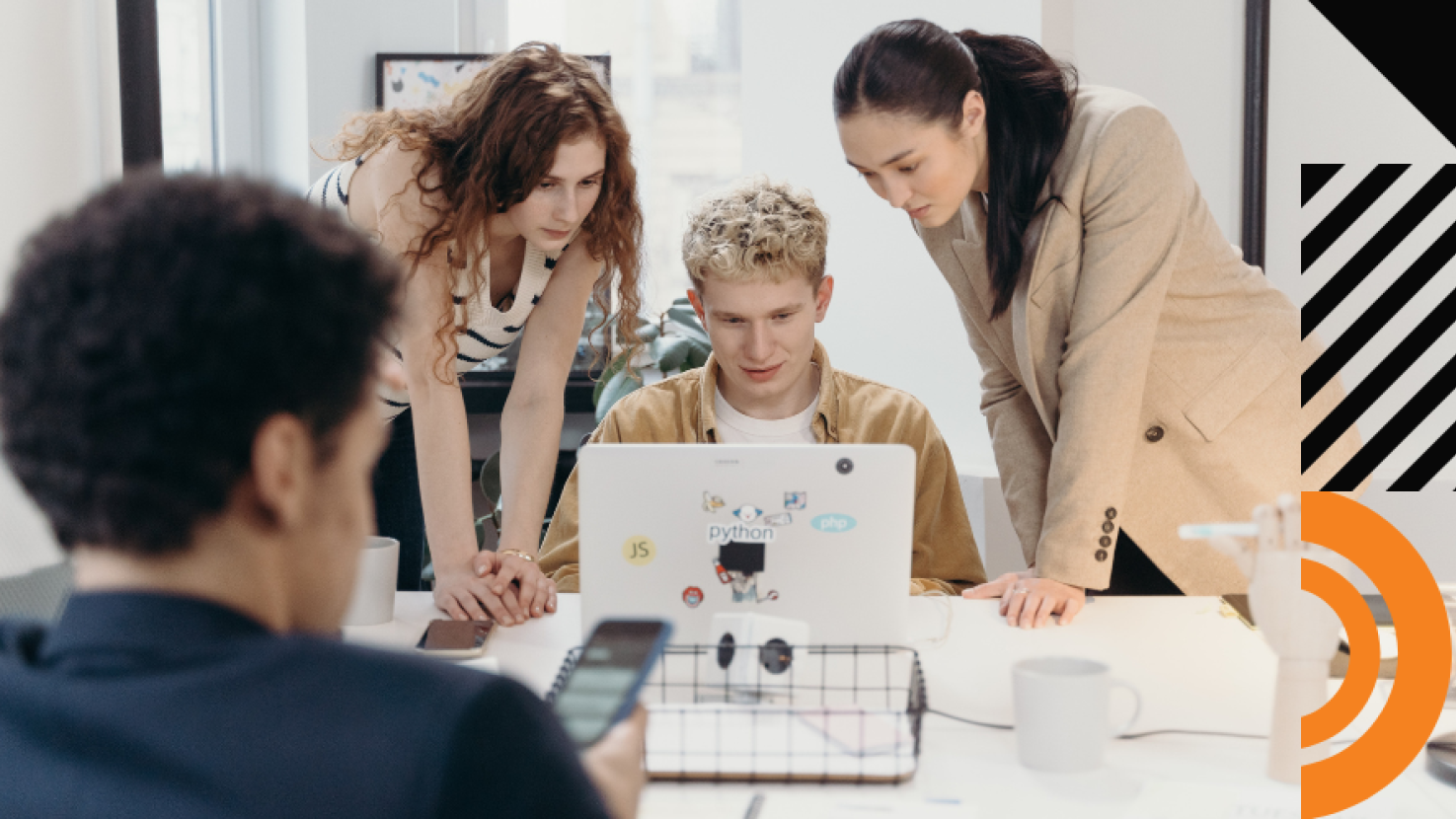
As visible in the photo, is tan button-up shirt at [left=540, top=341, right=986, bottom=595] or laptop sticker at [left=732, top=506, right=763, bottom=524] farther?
tan button-up shirt at [left=540, top=341, right=986, bottom=595]

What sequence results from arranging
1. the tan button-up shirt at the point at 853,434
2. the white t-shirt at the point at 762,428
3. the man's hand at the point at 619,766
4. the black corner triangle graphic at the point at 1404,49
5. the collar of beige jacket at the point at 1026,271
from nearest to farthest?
1. the man's hand at the point at 619,766
2. the collar of beige jacket at the point at 1026,271
3. the tan button-up shirt at the point at 853,434
4. the white t-shirt at the point at 762,428
5. the black corner triangle graphic at the point at 1404,49

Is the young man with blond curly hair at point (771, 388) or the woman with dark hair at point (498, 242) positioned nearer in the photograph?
the woman with dark hair at point (498, 242)

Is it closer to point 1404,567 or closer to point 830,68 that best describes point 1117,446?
point 1404,567

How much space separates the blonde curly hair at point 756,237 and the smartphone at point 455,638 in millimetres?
685

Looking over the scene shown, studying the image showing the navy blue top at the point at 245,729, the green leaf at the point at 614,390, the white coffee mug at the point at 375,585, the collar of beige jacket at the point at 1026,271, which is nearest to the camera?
the navy blue top at the point at 245,729

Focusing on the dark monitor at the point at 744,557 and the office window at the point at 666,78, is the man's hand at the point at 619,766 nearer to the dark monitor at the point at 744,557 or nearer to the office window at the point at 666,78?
the dark monitor at the point at 744,557

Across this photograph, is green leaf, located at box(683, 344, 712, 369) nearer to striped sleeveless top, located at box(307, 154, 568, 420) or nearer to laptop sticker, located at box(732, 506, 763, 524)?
striped sleeveless top, located at box(307, 154, 568, 420)

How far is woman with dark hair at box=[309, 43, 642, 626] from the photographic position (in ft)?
5.23

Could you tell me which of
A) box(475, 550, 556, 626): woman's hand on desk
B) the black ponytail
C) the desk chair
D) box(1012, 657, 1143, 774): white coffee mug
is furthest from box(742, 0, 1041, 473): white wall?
the desk chair

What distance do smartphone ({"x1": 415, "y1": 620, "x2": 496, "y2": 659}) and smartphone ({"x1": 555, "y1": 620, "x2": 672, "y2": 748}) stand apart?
0.51m

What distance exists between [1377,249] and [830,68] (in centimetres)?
132

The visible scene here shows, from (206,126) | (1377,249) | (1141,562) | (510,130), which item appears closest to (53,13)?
(510,130)

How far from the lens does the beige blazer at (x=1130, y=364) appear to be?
148 cm

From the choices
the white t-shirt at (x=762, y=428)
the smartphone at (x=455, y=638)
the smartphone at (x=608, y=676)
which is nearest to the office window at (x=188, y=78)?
the white t-shirt at (x=762, y=428)
